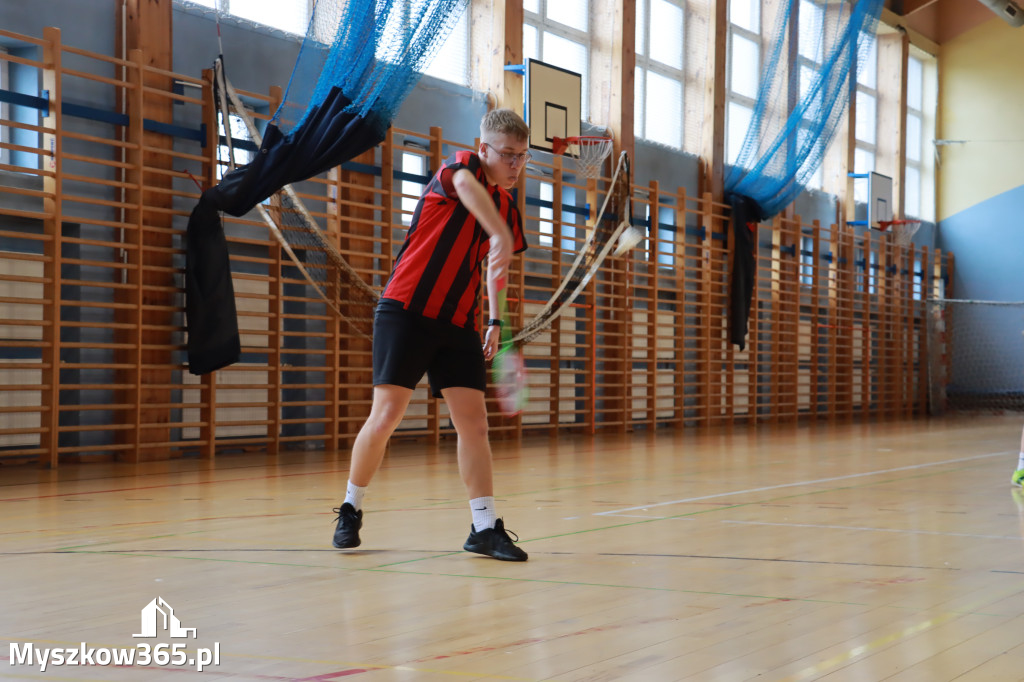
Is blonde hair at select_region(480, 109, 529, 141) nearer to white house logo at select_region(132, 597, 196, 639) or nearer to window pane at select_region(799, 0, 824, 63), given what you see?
white house logo at select_region(132, 597, 196, 639)

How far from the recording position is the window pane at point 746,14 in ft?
42.3

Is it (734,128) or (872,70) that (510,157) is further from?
(872,70)

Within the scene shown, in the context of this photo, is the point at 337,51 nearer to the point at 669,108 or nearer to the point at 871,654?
the point at 871,654

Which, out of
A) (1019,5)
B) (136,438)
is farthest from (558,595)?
(1019,5)

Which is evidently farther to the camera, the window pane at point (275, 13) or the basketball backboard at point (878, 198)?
the basketball backboard at point (878, 198)

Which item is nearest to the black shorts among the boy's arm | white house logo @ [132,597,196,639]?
the boy's arm

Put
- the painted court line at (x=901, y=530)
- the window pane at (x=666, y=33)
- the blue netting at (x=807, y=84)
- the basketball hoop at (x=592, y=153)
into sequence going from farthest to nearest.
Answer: the window pane at (x=666, y=33) → the blue netting at (x=807, y=84) → the basketball hoop at (x=592, y=153) → the painted court line at (x=901, y=530)

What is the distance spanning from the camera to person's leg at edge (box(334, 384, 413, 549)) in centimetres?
311

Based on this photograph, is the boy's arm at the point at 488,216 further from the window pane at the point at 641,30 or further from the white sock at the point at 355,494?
the window pane at the point at 641,30

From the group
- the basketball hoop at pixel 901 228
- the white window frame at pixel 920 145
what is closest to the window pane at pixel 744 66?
the basketball hoop at pixel 901 228

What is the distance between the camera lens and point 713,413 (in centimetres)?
1241

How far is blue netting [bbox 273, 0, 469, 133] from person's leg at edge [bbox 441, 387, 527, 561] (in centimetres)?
380

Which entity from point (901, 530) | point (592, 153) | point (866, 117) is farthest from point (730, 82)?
point (901, 530)

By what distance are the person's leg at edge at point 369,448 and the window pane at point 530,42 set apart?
7362mm
